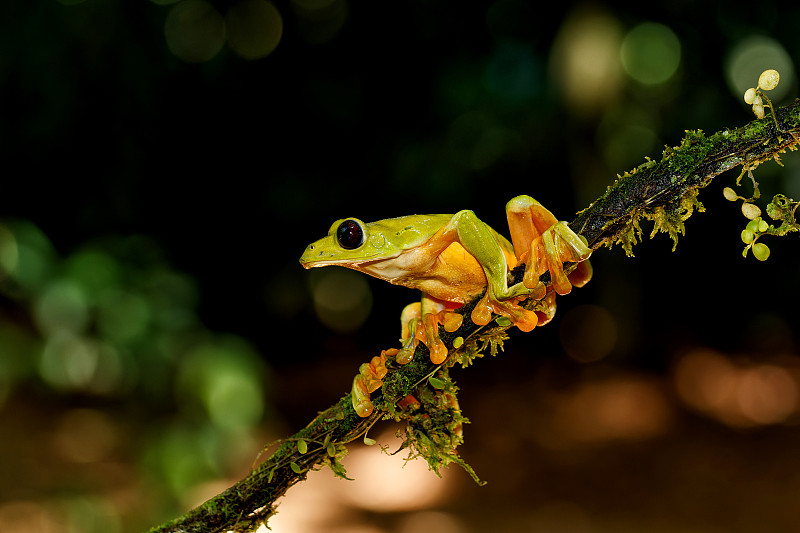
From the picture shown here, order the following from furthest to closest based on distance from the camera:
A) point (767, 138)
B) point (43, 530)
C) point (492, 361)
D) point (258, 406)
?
point (492, 361) < point (43, 530) < point (258, 406) < point (767, 138)

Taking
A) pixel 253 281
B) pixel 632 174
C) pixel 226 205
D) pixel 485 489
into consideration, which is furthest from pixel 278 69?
pixel 632 174

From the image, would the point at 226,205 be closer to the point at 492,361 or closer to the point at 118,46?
the point at 118,46

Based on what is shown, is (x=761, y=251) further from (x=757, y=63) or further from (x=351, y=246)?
(x=757, y=63)

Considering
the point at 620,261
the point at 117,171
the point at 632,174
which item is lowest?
the point at 632,174

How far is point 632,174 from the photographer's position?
1.30 m

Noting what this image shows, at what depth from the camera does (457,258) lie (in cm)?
158

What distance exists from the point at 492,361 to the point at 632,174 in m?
7.35

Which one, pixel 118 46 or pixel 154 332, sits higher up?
pixel 118 46

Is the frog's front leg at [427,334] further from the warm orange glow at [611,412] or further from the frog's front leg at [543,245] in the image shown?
the warm orange glow at [611,412]

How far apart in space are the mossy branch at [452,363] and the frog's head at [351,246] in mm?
265

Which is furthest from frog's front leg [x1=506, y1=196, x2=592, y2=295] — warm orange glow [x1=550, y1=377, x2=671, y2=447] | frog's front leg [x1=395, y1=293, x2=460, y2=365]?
warm orange glow [x1=550, y1=377, x2=671, y2=447]

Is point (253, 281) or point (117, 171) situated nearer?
point (117, 171)

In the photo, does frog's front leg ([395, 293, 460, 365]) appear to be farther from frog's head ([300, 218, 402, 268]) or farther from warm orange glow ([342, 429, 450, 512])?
warm orange glow ([342, 429, 450, 512])

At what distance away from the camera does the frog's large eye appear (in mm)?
1522
